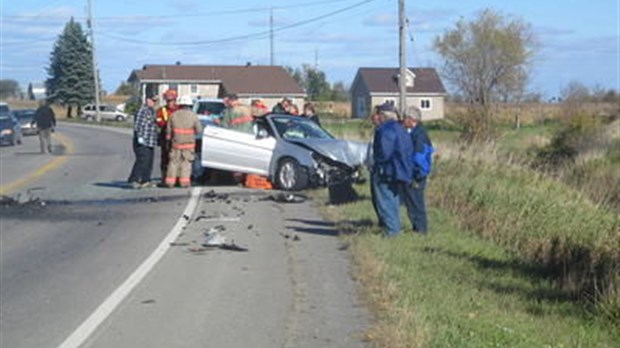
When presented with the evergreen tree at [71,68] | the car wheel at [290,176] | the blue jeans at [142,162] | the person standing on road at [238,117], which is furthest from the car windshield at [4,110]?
the evergreen tree at [71,68]

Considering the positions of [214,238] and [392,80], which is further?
[392,80]

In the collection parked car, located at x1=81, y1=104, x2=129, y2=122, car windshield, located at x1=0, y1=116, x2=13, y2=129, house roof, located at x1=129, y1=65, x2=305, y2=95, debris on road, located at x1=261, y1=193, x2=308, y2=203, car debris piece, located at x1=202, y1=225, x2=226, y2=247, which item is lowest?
parked car, located at x1=81, y1=104, x2=129, y2=122

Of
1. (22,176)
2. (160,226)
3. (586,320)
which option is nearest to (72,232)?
(160,226)

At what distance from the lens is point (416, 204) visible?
14430 mm

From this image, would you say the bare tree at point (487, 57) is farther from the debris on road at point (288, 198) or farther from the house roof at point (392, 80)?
the debris on road at point (288, 198)

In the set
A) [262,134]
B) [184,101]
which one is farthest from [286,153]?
[184,101]

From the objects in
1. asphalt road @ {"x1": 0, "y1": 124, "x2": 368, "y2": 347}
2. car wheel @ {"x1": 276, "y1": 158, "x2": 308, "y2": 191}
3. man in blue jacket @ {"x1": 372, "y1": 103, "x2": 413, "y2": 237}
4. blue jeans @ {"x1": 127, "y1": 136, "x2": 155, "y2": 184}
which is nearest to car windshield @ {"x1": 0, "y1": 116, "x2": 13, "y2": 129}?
asphalt road @ {"x1": 0, "y1": 124, "x2": 368, "y2": 347}

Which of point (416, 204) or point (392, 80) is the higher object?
point (392, 80)

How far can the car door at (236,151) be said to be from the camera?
21.6m

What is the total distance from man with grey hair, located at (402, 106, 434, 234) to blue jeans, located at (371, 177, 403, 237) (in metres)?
0.24

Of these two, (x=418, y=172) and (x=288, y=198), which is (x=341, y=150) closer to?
(x=288, y=198)

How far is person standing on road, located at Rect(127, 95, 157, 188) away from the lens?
2122 centimetres

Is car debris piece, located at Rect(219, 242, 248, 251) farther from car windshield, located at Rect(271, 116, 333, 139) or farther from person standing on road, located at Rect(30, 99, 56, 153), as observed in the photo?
person standing on road, located at Rect(30, 99, 56, 153)

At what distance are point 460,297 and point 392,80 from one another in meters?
89.8
